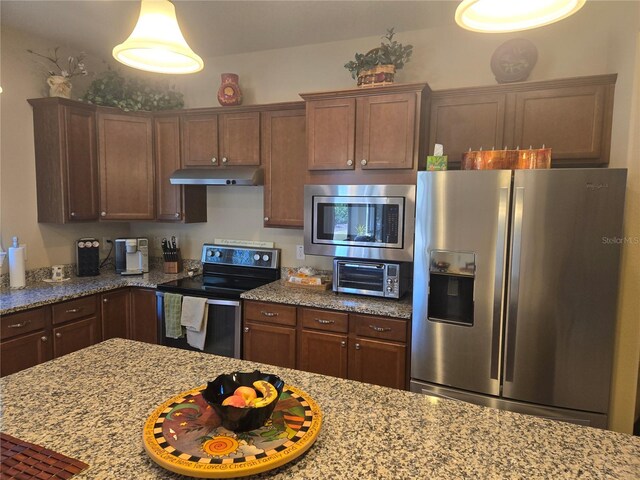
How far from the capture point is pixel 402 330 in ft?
8.11

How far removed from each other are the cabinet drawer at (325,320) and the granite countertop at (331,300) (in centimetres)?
5

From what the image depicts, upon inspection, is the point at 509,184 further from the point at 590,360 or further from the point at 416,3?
the point at 416,3

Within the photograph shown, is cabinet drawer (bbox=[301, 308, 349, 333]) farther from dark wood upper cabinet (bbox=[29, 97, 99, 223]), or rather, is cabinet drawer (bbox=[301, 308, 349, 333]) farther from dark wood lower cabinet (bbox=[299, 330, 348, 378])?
dark wood upper cabinet (bbox=[29, 97, 99, 223])

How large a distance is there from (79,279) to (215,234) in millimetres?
1157

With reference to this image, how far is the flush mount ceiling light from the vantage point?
45.5 inches

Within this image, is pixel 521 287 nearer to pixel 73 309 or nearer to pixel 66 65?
pixel 73 309

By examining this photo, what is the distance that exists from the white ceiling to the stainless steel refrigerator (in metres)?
1.24

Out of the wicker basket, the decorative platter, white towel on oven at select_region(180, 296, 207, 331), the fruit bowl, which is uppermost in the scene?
the wicker basket

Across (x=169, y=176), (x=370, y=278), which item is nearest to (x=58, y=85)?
(x=169, y=176)

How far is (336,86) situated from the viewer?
3.25 metres

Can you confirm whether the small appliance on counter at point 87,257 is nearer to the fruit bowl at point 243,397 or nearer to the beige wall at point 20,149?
the beige wall at point 20,149

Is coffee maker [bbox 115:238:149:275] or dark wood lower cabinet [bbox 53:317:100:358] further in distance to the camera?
coffee maker [bbox 115:238:149:275]

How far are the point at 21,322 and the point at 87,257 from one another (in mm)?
982

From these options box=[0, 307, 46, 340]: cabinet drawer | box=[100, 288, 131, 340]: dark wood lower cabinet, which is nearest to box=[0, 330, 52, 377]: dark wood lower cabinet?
box=[0, 307, 46, 340]: cabinet drawer
